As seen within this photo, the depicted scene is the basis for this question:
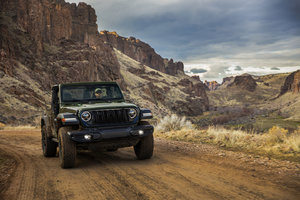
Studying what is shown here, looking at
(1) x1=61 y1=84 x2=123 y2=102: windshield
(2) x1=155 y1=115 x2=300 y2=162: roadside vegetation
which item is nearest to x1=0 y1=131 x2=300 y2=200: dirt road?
(2) x1=155 y1=115 x2=300 y2=162: roadside vegetation

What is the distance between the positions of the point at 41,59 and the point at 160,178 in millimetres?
58239

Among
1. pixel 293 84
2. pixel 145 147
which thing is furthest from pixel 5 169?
pixel 293 84

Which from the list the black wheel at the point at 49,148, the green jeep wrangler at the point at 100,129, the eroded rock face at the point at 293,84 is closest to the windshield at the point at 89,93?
the green jeep wrangler at the point at 100,129

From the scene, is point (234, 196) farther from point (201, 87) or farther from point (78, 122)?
point (201, 87)

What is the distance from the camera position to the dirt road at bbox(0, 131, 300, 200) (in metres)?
4.05

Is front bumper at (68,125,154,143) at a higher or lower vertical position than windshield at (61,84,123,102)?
lower

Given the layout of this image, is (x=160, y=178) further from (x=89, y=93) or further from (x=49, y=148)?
(x=49, y=148)

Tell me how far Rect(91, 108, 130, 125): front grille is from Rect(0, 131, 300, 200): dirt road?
113 centimetres

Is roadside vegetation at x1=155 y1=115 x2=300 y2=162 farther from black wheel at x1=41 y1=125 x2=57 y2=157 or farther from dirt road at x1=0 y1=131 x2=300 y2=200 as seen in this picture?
black wheel at x1=41 y1=125 x2=57 y2=157

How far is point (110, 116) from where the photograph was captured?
5.87 m

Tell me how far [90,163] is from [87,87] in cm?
228

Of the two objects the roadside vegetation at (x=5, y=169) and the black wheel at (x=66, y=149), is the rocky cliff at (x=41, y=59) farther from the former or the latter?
the black wheel at (x=66, y=149)

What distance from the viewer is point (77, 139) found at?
18.0 feet

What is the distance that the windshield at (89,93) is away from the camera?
7.08 metres
